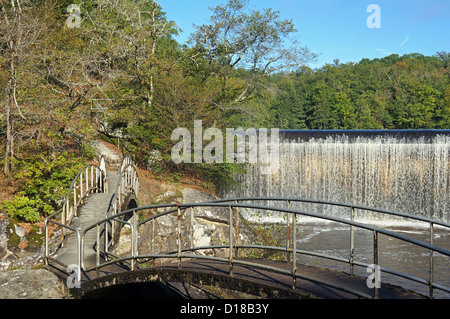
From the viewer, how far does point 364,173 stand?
80.0ft

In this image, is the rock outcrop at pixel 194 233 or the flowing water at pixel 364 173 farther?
the flowing water at pixel 364 173

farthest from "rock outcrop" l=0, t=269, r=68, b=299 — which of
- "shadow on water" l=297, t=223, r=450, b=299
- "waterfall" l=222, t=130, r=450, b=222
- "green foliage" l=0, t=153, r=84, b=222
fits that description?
"waterfall" l=222, t=130, r=450, b=222

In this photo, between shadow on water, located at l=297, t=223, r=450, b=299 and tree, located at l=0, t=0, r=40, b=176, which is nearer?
shadow on water, located at l=297, t=223, r=450, b=299

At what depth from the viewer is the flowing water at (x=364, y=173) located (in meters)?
23.7

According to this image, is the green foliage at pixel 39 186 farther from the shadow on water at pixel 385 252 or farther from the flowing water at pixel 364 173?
the flowing water at pixel 364 173

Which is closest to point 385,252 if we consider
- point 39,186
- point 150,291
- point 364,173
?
point 364,173

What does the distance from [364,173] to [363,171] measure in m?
0.12

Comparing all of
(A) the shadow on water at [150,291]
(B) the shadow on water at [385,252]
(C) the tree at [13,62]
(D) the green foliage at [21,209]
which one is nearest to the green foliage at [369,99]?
(B) the shadow on water at [385,252]

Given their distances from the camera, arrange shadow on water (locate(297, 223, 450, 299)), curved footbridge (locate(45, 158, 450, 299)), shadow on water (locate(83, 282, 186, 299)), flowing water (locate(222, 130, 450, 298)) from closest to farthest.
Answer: curved footbridge (locate(45, 158, 450, 299))
shadow on water (locate(83, 282, 186, 299))
shadow on water (locate(297, 223, 450, 299))
flowing water (locate(222, 130, 450, 298))

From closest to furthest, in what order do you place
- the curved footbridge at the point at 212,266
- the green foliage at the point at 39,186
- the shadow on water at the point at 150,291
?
the curved footbridge at the point at 212,266 → the shadow on water at the point at 150,291 → the green foliage at the point at 39,186

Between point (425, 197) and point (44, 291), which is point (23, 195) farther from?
point (425, 197)

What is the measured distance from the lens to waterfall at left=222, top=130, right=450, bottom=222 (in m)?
23.8

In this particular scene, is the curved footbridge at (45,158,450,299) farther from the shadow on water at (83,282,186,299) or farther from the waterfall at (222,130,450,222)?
the waterfall at (222,130,450,222)
